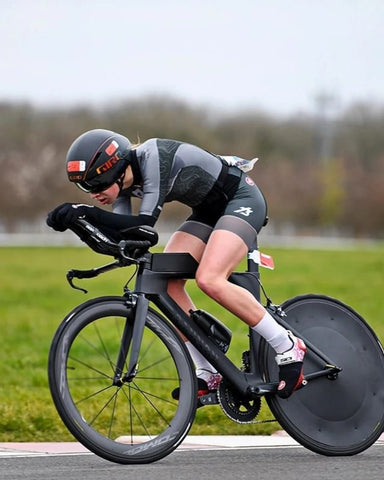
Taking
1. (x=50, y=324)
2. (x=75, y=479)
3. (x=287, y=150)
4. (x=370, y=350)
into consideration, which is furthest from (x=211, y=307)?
(x=287, y=150)

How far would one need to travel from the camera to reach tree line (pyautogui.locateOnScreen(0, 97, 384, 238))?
87.1 metres

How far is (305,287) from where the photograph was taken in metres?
29.2

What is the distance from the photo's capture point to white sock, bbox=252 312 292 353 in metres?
6.03

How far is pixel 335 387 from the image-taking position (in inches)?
248

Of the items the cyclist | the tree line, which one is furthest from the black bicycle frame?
the tree line

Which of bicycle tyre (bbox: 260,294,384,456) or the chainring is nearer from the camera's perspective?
the chainring

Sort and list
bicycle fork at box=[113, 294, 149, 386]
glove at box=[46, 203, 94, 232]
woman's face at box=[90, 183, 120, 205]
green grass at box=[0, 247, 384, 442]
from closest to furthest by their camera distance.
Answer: glove at box=[46, 203, 94, 232] < bicycle fork at box=[113, 294, 149, 386] < woman's face at box=[90, 183, 120, 205] < green grass at box=[0, 247, 384, 442]

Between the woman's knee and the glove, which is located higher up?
the glove

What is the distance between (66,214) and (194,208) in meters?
1.00

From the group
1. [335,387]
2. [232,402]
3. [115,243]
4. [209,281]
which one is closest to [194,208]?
[209,281]

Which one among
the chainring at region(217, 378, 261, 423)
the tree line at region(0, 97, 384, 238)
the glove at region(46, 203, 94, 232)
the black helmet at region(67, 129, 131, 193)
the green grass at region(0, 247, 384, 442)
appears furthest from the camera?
the tree line at region(0, 97, 384, 238)

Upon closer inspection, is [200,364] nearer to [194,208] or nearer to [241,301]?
[241,301]

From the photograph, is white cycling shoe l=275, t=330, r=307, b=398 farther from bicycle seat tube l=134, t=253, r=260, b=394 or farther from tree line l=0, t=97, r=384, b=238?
tree line l=0, t=97, r=384, b=238

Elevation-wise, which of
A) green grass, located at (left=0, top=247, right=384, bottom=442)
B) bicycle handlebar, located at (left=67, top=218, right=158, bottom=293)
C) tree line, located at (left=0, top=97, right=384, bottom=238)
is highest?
bicycle handlebar, located at (left=67, top=218, right=158, bottom=293)
